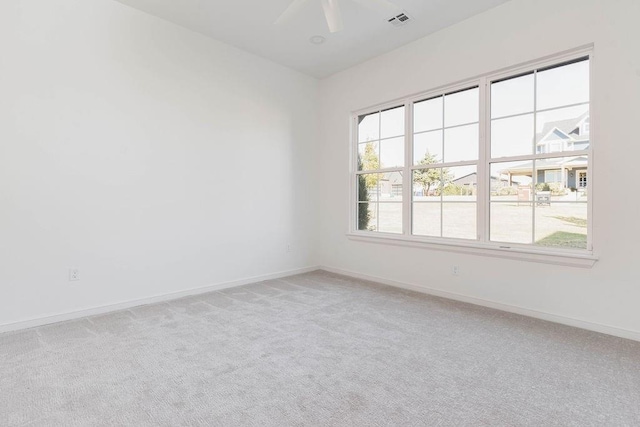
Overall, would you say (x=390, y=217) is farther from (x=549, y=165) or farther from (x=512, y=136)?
(x=549, y=165)

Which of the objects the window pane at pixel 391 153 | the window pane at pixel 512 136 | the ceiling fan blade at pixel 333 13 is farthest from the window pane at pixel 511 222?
the ceiling fan blade at pixel 333 13

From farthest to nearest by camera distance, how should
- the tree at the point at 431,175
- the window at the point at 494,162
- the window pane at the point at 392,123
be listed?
the window pane at the point at 392,123
the tree at the point at 431,175
the window at the point at 494,162

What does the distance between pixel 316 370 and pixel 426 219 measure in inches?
99.9

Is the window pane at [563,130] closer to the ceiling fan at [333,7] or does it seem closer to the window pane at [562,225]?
the window pane at [562,225]

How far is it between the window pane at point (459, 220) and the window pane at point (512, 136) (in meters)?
0.64

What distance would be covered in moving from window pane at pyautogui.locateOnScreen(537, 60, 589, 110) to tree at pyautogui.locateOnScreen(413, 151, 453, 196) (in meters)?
1.13

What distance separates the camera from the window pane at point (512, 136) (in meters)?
3.28

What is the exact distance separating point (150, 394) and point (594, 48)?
4.32 meters

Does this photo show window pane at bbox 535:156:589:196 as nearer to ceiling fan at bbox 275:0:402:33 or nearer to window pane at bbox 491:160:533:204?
window pane at bbox 491:160:533:204

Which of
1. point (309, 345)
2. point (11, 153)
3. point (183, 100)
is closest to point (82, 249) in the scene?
point (11, 153)

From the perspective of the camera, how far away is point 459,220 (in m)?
3.77

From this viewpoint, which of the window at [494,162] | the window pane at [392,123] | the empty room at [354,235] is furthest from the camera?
the window pane at [392,123]

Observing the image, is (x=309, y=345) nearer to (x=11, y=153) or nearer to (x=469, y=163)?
(x=469, y=163)

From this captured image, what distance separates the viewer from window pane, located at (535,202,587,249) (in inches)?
117
